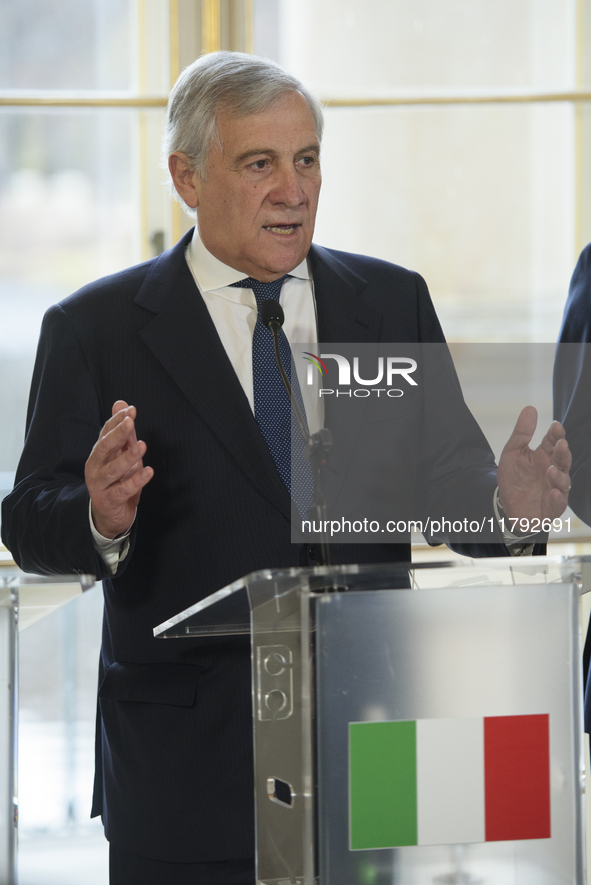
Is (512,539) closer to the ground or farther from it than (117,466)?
closer to the ground

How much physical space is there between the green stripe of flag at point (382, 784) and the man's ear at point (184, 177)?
1094 millimetres

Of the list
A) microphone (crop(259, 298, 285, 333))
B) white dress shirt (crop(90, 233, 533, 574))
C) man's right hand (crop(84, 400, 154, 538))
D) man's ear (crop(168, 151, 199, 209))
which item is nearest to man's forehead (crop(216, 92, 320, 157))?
man's ear (crop(168, 151, 199, 209))

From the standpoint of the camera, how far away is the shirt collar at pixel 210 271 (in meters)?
1.74

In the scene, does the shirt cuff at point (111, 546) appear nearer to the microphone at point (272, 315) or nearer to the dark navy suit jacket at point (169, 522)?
the dark navy suit jacket at point (169, 522)

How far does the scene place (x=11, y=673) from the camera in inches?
42.3

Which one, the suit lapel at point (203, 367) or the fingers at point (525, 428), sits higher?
the suit lapel at point (203, 367)

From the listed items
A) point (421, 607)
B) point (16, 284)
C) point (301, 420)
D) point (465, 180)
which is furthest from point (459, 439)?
point (16, 284)

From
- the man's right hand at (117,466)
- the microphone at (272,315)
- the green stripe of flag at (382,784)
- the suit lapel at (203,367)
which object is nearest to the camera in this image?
the green stripe of flag at (382,784)

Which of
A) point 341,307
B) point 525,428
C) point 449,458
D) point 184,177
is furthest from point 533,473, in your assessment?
point 184,177

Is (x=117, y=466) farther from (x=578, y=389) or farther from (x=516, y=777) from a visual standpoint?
(x=578, y=389)

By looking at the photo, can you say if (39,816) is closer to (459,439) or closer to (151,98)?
(459,439)

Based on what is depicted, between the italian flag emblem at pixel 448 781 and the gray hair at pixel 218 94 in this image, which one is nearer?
the italian flag emblem at pixel 448 781

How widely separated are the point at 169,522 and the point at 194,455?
0.40 ft

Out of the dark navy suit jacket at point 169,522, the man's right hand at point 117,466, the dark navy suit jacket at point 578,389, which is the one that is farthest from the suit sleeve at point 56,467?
the dark navy suit jacket at point 578,389
